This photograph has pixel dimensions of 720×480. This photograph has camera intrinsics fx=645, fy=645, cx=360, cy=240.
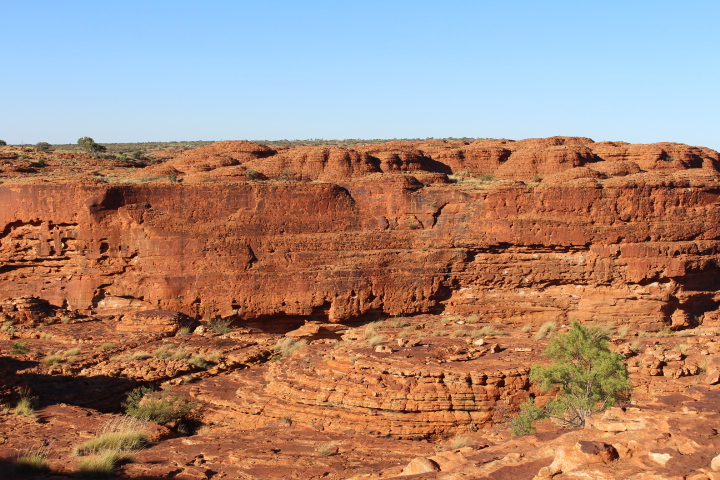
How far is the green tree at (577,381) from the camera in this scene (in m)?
11.3

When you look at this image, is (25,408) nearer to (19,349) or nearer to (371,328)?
(19,349)

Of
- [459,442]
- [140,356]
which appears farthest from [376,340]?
[140,356]

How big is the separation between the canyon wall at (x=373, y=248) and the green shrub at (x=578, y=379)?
857 centimetres

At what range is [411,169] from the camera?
28797mm

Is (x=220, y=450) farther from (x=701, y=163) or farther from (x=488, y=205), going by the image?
(x=701, y=163)

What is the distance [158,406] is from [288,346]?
5.70 meters

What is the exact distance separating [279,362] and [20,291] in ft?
38.7

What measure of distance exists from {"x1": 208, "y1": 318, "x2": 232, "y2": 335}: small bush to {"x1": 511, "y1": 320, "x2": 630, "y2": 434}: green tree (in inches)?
435

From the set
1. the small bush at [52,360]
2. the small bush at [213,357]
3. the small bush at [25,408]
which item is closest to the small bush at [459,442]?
the small bush at [25,408]

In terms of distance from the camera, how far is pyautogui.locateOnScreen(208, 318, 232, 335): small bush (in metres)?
20.8

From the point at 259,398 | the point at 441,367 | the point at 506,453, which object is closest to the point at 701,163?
the point at 441,367

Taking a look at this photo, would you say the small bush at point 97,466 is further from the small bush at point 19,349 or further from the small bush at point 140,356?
the small bush at point 19,349

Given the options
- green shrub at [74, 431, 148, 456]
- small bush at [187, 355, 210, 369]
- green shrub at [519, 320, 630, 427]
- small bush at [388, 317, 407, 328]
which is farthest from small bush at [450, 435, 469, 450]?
small bush at [388, 317, 407, 328]

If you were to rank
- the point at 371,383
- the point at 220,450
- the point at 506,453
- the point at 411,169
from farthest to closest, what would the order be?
the point at 411,169, the point at 371,383, the point at 220,450, the point at 506,453
